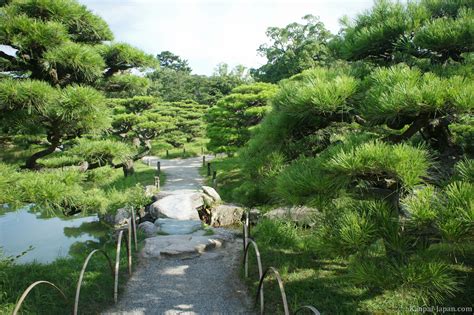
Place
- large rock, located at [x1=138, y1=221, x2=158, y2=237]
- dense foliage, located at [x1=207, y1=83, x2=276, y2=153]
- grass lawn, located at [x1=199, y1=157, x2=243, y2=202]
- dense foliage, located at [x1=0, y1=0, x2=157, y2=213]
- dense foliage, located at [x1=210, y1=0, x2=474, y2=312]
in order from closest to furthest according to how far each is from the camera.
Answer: dense foliage, located at [x1=210, y1=0, x2=474, y2=312], dense foliage, located at [x1=0, y1=0, x2=157, y2=213], large rock, located at [x1=138, y1=221, x2=158, y2=237], grass lawn, located at [x1=199, y1=157, x2=243, y2=202], dense foliage, located at [x1=207, y1=83, x2=276, y2=153]

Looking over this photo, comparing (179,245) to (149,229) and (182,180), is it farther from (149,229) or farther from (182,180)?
(182,180)

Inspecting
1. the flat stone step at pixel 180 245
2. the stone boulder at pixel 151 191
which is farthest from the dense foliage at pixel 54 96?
the stone boulder at pixel 151 191

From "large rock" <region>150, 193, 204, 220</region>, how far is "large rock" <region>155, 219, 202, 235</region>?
0.47m

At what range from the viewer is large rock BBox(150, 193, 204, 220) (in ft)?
29.6

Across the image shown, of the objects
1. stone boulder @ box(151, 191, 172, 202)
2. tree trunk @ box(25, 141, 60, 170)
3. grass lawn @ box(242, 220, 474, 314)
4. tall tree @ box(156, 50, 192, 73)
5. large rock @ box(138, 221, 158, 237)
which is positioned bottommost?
large rock @ box(138, 221, 158, 237)

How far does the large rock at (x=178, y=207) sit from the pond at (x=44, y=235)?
1431mm

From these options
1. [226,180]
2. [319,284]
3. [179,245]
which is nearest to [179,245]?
[179,245]

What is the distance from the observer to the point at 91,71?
3.86m

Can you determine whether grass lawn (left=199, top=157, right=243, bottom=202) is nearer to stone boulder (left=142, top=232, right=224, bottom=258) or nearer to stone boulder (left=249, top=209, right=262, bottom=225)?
stone boulder (left=249, top=209, right=262, bottom=225)

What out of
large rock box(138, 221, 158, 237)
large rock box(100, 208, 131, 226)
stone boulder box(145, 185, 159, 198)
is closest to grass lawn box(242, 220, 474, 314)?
large rock box(138, 221, 158, 237)

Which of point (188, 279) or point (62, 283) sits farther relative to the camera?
point (188, 279)

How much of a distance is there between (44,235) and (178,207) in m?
3.35

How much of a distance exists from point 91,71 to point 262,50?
32.7 meters

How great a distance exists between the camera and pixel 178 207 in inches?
366
